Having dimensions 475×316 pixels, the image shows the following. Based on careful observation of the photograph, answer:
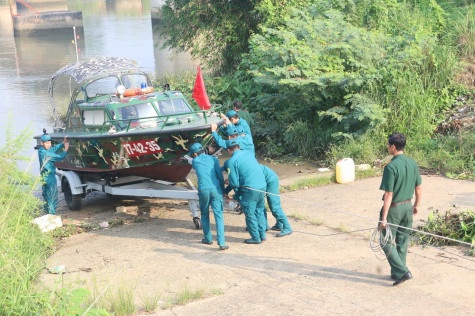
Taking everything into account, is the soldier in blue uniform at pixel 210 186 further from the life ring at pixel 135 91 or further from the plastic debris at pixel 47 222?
the life ring at pixel 135 91

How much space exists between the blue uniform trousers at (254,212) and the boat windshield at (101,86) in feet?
15.7

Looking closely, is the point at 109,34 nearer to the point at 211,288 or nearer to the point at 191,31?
the point at 191,31

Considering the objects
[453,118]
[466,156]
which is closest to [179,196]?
[466,156]

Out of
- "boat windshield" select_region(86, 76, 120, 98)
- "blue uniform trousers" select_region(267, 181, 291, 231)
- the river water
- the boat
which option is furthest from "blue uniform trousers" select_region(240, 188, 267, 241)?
the river water

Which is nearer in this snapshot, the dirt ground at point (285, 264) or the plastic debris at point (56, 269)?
the dirt ground at point (285, 264)

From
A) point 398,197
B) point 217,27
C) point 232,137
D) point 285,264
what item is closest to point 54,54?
point 217,27

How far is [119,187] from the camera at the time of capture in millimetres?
10508

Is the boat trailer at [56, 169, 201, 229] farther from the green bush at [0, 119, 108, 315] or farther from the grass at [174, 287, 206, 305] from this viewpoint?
the grass at [174, 287, 206, 305]

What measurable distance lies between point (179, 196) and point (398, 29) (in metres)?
8.91

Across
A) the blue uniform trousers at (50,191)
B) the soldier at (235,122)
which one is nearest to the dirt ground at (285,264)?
the blue uniform trousers at (50,191)

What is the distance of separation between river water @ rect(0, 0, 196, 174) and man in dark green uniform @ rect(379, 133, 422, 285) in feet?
37.2

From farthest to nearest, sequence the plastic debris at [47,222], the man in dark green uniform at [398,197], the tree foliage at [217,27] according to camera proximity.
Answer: the tree foliage at [217,27]
the plastic debris at [47,222]
the man in dark green uniform at [398,197]

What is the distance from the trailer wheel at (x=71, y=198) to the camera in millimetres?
11352

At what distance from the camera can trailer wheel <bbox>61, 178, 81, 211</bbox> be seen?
1135 centimetres
